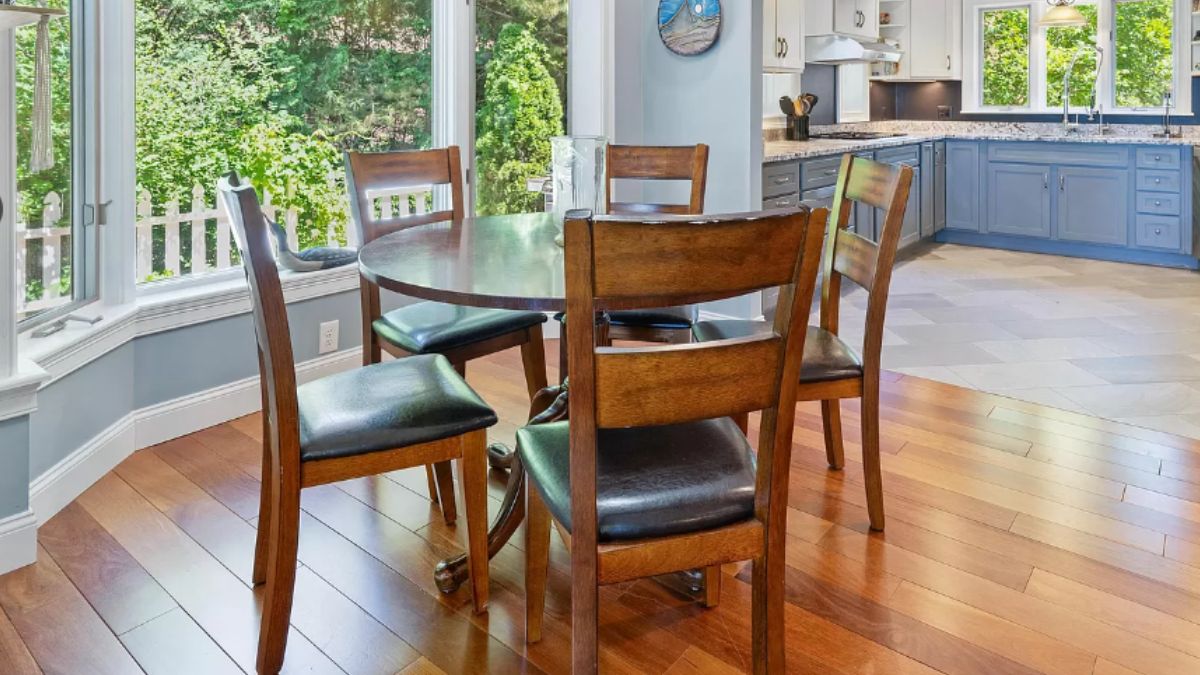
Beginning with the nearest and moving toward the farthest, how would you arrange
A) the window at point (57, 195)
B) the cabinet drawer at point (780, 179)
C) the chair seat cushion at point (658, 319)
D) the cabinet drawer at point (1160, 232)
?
the window at point (57, 195)
the chair seat cushion at point (658, 319)
the cabinet drawer at point (780, 179)
the cabinet drawer at point (1160, 232)

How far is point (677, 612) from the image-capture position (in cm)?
193

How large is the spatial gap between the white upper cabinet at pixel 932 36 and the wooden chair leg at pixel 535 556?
693 cm

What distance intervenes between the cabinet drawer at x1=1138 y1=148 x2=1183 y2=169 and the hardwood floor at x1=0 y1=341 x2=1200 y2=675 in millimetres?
4003

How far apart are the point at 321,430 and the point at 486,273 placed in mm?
455

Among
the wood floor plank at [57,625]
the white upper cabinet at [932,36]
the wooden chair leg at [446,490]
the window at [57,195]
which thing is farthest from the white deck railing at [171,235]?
the white upper cabinet at [932,36]

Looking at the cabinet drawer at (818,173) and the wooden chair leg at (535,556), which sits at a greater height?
the cabinet drawer at (818,173)

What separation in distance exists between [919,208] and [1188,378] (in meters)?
3.32

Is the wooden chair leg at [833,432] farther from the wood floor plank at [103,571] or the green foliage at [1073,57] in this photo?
the green foliage at [1073,57]

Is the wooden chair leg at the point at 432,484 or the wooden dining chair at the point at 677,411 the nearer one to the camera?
the wooden dining chair at the point at 677,411

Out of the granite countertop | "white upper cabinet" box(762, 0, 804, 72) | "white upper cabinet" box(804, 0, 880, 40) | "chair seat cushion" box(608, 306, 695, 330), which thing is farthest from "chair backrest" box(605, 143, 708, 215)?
"white upper cabinet" box(804, 0, 880, 40)

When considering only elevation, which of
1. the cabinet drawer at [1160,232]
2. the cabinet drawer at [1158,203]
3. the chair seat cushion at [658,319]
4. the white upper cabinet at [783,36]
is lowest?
the chair seat cushion at [658,319]

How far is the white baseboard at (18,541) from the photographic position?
6.87ft

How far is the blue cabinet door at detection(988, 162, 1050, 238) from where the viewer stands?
6688 millimetres

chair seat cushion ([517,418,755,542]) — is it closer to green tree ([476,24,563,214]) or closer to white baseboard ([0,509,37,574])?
white baseboard ([0,509,37,574])
